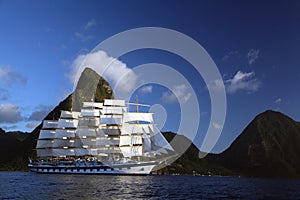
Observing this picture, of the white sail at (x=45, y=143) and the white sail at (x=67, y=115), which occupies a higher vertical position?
the white sail at (x=67, y=115)

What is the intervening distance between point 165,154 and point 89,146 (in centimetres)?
4829

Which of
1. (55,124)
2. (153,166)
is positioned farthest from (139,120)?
(55,124)

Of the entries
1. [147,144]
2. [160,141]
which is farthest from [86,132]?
[160,141]

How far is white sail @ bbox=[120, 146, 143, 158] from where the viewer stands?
147375 mm

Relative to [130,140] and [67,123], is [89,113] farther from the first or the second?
[130,140]

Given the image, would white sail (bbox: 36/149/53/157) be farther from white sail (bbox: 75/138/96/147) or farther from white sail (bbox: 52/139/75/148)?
white sail (bbox: 75/138/96/147)

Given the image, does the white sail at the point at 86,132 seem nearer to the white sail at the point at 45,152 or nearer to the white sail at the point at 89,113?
the white sail at the point at 89,113

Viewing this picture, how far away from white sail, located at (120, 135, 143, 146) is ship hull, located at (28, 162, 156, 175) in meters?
12.9

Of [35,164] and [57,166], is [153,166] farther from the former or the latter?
[35,164]

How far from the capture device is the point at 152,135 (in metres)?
148

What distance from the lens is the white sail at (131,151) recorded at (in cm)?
14738

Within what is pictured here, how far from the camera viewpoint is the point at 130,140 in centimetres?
15250

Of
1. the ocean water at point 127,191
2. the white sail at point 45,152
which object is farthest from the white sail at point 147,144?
the white sail at point 45,152

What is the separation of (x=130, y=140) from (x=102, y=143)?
18155mm
